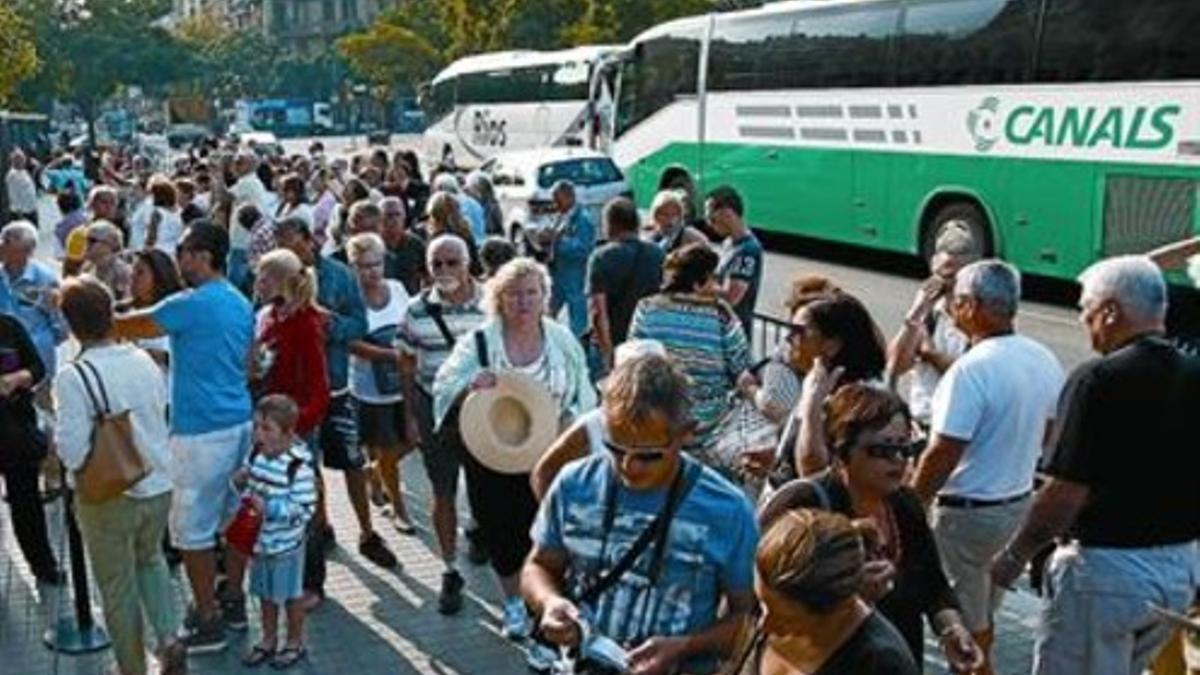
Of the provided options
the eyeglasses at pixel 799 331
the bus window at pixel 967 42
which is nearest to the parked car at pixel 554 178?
the bus window at pixel 967 42

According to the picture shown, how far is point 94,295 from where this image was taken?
5.24m

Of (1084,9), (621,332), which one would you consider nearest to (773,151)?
(1084,9)

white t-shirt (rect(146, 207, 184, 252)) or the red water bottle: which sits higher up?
white t-shirt (rect(146, 207, 184, 252))

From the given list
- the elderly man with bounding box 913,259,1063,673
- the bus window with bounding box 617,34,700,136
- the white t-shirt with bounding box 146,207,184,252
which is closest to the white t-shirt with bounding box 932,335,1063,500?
the elderly man with bounding box 913,259,1063,673

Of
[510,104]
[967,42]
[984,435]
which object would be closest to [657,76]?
[967,42]

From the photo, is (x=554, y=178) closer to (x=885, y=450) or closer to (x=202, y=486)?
(x=202, y=486)

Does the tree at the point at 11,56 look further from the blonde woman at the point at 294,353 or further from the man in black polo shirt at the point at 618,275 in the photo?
the blonde woman at the point at 294,353

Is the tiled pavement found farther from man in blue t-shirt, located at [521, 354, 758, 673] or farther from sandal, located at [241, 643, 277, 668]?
man in blue t-shirt, located at [521, 354, 758, 673]

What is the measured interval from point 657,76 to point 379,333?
1672 cm

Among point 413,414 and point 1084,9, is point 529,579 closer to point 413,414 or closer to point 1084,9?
point 413,414

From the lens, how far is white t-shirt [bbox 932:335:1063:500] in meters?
4.73

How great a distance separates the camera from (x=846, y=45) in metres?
18.1

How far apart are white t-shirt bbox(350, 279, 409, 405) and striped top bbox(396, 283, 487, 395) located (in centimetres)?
73

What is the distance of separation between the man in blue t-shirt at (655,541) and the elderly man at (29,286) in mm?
5291
